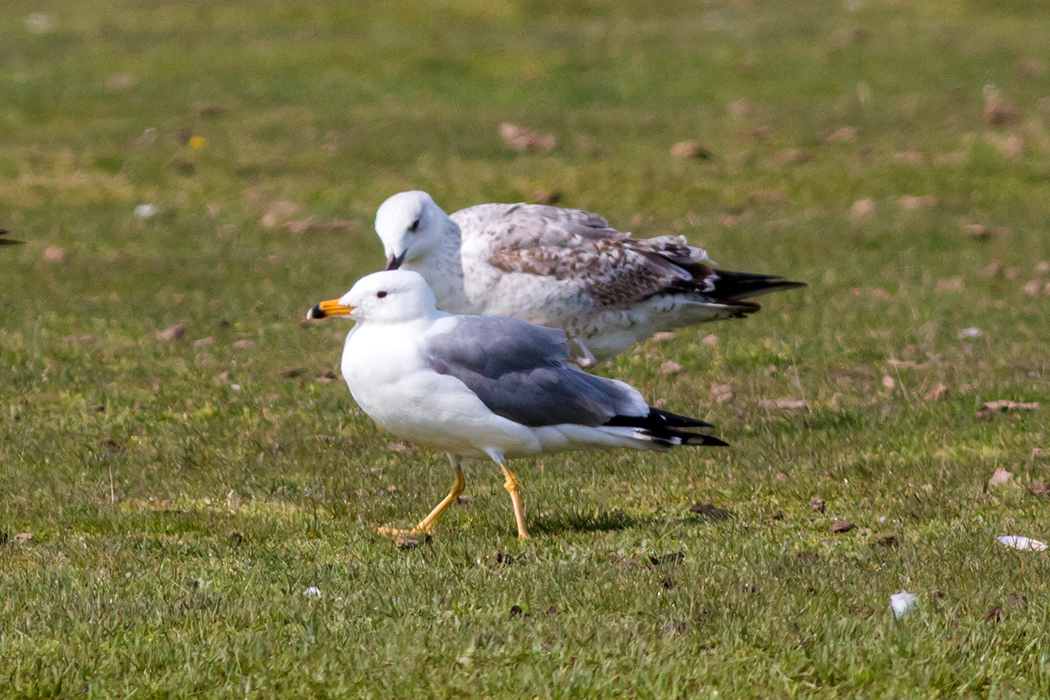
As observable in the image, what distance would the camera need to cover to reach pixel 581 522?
23.5 ft

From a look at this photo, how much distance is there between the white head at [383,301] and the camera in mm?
6750

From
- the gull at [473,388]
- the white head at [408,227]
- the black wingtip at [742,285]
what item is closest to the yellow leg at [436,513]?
the gull at [473,388]

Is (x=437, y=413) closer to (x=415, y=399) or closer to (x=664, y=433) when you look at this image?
(x=415, y=399)

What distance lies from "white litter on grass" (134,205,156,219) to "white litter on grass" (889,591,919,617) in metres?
12.7

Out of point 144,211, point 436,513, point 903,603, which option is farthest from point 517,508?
point 144,211

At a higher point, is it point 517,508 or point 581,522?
point 517,508

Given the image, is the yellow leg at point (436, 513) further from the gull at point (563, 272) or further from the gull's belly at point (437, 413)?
the gull at point (563, 272)

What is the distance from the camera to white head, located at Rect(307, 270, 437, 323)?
6.75 metres

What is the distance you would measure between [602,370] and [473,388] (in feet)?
12.7

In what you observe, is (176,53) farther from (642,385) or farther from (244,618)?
(244,618)

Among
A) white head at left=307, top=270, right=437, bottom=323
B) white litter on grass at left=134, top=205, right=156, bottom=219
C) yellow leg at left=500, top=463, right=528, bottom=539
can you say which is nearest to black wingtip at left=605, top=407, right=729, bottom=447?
yellow leg at left=500, top=463, right=528, bottom=539

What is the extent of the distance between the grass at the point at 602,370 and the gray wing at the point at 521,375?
609 mm

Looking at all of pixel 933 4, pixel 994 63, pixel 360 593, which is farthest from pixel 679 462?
pixel 933 4

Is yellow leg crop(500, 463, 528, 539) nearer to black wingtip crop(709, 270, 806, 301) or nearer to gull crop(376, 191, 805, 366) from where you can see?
gull crop(376, 191, 805, 366)
